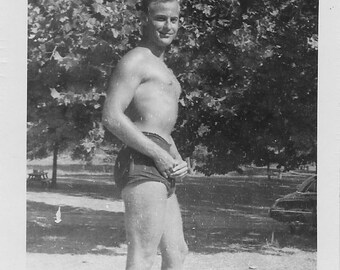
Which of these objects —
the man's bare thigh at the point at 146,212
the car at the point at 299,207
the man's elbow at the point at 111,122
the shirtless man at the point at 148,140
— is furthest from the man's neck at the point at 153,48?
the car at the point at 299,207


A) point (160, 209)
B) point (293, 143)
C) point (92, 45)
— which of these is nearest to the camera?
point (160, 209)

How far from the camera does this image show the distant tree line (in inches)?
68.3

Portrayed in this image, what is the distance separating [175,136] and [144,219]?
24cm

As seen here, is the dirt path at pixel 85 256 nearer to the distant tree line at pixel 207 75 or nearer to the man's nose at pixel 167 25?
the distant tree line at pixel 207 75

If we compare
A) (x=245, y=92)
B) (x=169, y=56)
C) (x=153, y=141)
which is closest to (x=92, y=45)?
(x=169, y=56)

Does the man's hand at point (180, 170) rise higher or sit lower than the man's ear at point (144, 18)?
lower

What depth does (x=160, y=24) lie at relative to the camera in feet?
5.45

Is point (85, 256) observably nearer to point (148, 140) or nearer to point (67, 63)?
point (148, 140)

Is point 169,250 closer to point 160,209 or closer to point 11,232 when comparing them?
point 160,209

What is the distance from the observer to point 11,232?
1.71m

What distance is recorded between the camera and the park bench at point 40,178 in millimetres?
1730

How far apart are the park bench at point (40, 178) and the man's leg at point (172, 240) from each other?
325 millimetres

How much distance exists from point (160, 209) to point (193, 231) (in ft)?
0.65

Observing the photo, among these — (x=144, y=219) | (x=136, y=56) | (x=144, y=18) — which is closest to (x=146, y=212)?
(x=144, y=219)
